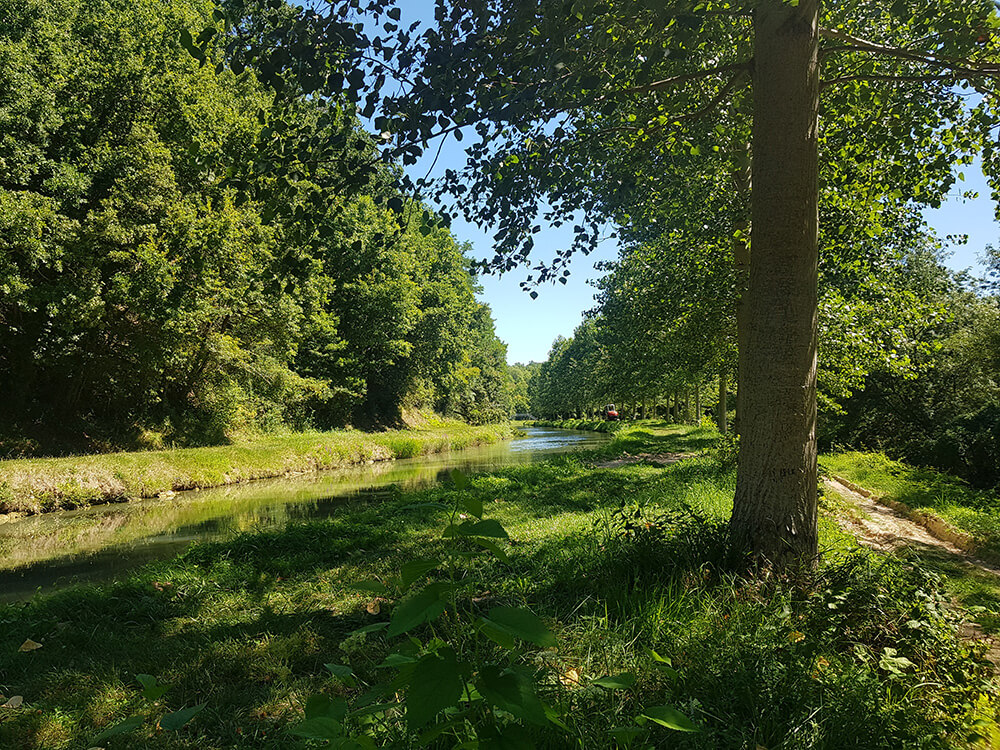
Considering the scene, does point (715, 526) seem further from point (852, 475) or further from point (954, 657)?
point (852, 475)

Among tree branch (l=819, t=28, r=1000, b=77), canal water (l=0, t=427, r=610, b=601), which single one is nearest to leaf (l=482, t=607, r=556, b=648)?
tree branch (l=819, t=28, r=1000, b=77)

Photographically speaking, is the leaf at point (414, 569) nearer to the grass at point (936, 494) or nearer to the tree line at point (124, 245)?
the grass at point (936, 494)

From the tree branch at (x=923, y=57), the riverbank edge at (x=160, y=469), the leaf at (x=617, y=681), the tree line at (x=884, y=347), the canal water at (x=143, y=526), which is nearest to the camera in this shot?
the leaf at (x=617, y=681)

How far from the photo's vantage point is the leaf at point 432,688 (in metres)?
1.15

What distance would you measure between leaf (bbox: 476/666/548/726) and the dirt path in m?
3.94

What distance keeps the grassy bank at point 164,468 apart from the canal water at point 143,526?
1.48ft

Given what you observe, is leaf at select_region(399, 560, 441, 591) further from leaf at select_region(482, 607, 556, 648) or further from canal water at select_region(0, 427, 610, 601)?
canal water at select_region(0, 427, 610, 601)

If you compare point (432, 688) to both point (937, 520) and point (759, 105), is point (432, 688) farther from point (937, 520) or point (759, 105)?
point (937, 520)

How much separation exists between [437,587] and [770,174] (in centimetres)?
401

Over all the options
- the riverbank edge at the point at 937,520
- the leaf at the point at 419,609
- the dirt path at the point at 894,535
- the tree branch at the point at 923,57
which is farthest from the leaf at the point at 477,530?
the riverbank edge at the point at 937,520

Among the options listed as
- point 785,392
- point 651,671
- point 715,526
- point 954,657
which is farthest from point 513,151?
point 954,657

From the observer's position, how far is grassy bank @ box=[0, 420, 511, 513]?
448 inches

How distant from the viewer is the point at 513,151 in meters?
5.23

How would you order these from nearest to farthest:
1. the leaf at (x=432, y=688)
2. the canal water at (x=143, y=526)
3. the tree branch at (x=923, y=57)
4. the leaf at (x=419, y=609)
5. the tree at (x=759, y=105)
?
1. the leaf at (x=432, y=688)
2. the leaf at (x=419, y=609)
3. the tree at (x=759, y=105)
4. the tree branch at (x=923, y=57)
5. the canal water at (x=143, y=526)
